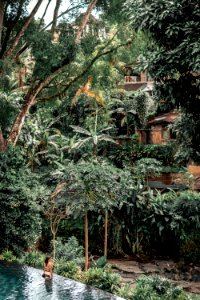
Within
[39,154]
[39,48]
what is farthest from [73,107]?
[39,48]

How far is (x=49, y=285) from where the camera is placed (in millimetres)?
8844

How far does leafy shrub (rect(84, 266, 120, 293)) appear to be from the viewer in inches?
353

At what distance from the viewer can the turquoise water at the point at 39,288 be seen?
26.8 feet

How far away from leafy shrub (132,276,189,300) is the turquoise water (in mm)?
532

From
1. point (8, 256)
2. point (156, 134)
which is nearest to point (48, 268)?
point (8, 256)

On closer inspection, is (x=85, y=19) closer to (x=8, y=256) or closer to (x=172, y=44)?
(x=172, y=44)

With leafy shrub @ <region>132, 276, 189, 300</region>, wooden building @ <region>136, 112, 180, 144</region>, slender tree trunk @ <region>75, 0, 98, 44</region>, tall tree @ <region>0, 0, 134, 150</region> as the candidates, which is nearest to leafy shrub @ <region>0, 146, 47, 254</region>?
tall tree @ <region>0, 0, 134, 150</region>

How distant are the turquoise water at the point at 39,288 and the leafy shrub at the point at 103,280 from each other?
250mm

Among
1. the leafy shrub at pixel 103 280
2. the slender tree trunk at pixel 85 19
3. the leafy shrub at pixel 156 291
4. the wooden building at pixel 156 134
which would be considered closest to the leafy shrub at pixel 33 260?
the leafy shrub at pixel 103 280

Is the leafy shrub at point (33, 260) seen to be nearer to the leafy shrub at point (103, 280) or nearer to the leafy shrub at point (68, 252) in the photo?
the leafy shrub at point (68, 252)

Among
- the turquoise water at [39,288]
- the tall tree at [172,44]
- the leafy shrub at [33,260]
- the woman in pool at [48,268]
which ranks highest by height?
the tall tree at [172,44]

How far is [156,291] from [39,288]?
2.37 meters

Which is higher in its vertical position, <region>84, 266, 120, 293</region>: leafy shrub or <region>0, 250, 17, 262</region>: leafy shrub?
<region>0, 250, 17, 262</region>: leafy shrub

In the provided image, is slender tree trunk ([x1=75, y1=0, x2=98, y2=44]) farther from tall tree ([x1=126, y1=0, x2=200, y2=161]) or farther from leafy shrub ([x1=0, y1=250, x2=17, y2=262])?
leafy shrub ([x1=0, y1=250, x2=17, y2=262])
